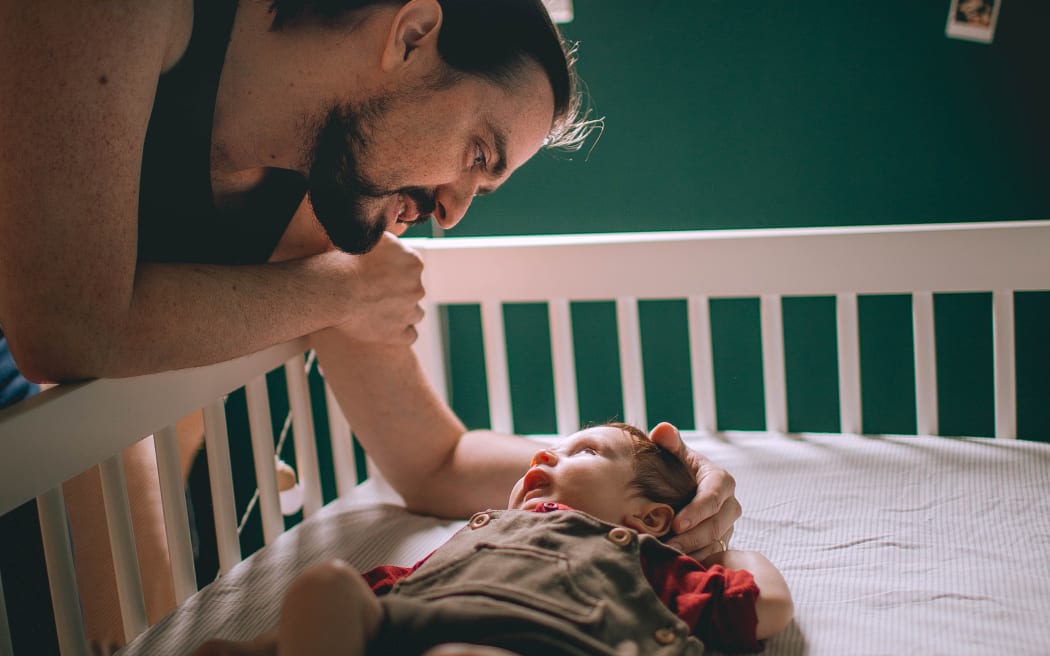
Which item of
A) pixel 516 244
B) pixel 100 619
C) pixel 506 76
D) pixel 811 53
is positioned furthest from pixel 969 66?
pixel 100 619

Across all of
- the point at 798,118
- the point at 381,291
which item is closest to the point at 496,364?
the point at 381,291

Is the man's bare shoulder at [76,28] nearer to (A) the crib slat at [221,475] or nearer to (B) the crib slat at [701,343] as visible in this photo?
(A) the crib slat at [221,475]

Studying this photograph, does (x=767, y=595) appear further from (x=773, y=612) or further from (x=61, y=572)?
(x=61, y=572)

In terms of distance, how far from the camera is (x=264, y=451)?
52.3 inches

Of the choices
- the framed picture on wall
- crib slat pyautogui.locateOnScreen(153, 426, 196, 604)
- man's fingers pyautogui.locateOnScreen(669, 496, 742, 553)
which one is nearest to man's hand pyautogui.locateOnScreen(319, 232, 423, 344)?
crib slat pyautogui.locateOnScreen(153, 426, 196, 604)

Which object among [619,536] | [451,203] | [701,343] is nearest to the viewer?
[619,536]

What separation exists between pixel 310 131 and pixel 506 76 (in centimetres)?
24

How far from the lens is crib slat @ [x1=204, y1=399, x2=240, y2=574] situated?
47.6 inches

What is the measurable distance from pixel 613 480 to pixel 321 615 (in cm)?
41

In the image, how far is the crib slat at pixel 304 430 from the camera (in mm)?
1399

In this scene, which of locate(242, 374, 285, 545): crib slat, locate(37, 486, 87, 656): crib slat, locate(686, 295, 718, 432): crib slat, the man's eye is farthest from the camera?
locate(686, 295, 718, 432): crib slat

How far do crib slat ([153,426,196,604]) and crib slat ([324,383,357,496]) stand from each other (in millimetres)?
377

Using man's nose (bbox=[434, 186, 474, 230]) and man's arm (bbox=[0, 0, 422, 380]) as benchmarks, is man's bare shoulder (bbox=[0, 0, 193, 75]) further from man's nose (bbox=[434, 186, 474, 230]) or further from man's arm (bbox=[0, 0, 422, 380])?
man's nose (bbox=[434, 186, 474, 230])

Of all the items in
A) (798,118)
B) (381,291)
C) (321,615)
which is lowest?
(321,615)
